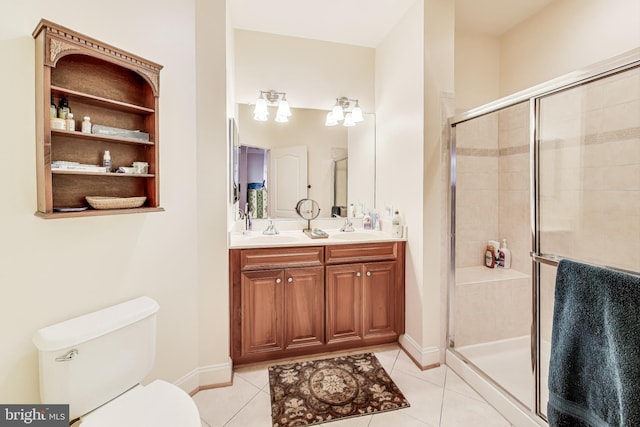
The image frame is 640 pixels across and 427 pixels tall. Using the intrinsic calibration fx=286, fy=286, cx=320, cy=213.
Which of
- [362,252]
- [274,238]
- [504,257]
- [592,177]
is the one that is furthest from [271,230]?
[592,177]

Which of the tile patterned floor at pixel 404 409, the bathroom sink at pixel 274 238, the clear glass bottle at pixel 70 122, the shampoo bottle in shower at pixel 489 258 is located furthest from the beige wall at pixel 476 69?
the clear glass bottle at pixel 70 122

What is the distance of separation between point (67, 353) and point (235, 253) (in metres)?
1.00

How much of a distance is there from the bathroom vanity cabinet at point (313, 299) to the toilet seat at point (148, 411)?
78cm

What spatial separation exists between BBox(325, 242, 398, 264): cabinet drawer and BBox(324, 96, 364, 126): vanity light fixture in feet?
4.14

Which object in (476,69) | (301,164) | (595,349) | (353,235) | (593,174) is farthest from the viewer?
(301,164)

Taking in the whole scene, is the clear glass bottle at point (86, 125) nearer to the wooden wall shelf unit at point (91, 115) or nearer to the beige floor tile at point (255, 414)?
the wooden wall shelf unit at point (91, 115)

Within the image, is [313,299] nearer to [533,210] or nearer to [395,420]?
[395,420]

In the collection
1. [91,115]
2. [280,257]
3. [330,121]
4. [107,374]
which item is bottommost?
[107,374]

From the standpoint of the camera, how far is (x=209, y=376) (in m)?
1.92

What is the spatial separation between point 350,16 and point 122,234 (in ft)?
7.58

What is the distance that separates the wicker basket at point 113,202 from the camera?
1.31 m

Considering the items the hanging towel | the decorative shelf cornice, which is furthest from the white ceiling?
the hanging towel

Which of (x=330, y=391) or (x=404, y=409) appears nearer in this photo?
(x=404, y=409)

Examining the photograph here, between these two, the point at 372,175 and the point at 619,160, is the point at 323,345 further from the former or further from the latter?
the point at 619,160
